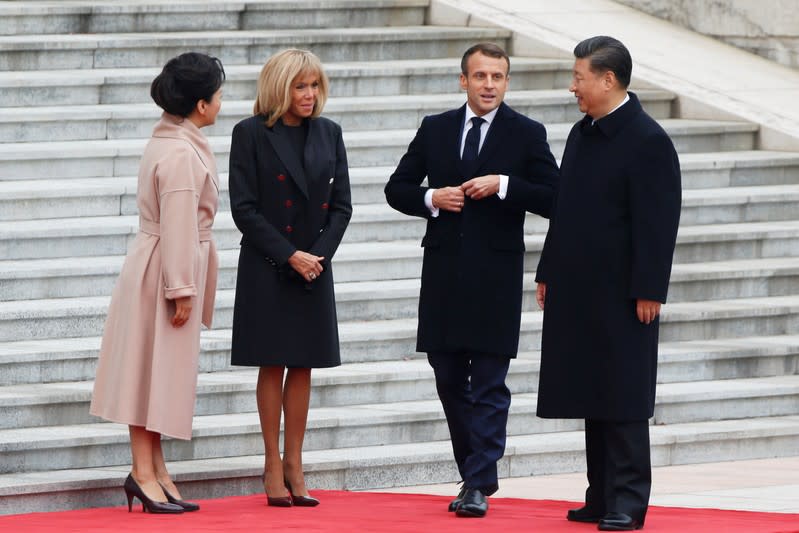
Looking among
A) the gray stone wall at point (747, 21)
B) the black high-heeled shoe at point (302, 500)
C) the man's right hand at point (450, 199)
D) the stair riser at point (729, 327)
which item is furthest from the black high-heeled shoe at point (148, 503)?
the gray stone wall at point (747, 21)

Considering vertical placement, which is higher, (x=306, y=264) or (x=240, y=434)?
(x=306, y=264)

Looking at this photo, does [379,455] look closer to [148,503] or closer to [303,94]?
[148,503]

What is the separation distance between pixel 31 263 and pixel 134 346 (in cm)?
222

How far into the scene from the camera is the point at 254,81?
12.0 meters

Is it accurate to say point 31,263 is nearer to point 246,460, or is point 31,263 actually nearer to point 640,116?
point 246,460

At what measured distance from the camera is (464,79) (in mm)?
7656

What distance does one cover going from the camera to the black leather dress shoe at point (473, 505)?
7.34 metres

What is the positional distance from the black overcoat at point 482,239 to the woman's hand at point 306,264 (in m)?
0.46

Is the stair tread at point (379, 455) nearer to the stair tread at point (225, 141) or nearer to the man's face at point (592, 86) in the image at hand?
the man's face at point (592, 86)

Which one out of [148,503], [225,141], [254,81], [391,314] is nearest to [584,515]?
[148,503]

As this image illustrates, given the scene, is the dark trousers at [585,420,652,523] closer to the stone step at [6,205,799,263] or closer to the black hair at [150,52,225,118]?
the black hair at [150,52,225,118]

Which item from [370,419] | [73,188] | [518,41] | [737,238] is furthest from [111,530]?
[518,41]

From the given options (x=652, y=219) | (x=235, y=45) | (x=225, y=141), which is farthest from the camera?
(x=235, y=45)

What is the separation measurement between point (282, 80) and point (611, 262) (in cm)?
153
